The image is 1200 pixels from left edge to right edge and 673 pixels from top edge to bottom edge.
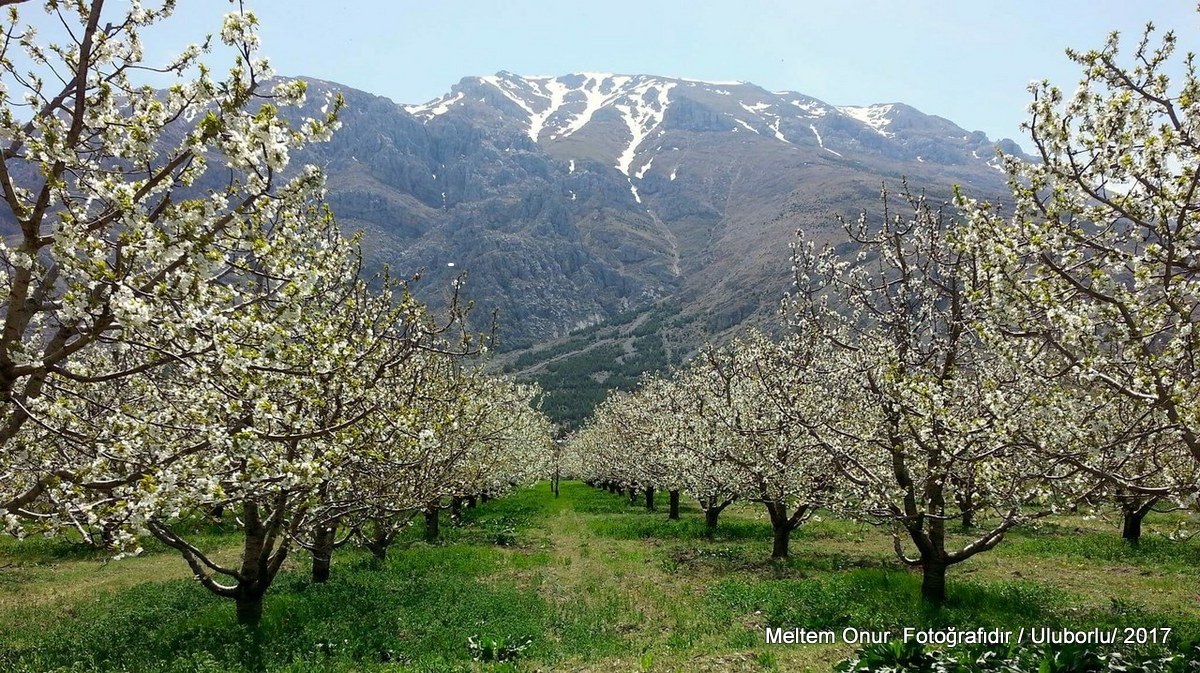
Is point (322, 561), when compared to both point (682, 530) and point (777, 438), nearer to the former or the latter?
point (777, 438)

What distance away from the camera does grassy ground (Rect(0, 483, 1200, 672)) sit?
12438 mm

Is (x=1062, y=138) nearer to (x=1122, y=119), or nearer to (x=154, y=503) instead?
(x=1122, y=119)

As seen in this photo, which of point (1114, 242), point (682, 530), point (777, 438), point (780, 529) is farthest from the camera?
point (682, 530)

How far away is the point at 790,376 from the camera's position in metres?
20.6

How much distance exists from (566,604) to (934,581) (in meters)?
9.57

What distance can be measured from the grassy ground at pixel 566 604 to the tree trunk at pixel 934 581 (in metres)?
0.33

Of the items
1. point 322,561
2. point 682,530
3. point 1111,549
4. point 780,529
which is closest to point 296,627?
point 322,561

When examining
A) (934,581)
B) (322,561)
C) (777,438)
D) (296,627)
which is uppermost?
(777,438)

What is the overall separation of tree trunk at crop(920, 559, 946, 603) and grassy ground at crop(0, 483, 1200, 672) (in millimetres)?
327

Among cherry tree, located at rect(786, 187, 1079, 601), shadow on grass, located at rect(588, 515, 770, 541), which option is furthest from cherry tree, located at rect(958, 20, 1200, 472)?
shadow on grass, located at rect(588, 515, 770, 541)

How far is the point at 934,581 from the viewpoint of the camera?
15.3m

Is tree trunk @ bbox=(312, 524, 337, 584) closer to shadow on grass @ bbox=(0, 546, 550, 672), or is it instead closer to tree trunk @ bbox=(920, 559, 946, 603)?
shadow on grass @ bbox=(0, 546, 550, 672)

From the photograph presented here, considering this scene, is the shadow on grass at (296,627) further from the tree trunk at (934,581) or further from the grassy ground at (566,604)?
the tree trunk at (934,581)

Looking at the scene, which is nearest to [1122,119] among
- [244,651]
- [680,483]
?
[244,651]
